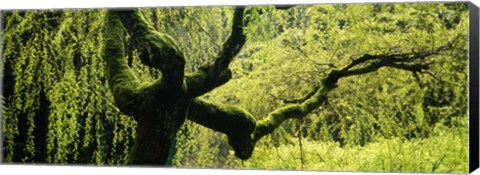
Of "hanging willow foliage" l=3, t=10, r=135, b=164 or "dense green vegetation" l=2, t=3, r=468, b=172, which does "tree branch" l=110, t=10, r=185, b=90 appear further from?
"hanging willow foliage" l=3, t=10, r=135, b=164

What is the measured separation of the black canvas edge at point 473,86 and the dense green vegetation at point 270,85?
0.05 meters

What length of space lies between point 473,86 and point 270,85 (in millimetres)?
1562

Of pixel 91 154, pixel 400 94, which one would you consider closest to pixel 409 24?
pixel 400 94

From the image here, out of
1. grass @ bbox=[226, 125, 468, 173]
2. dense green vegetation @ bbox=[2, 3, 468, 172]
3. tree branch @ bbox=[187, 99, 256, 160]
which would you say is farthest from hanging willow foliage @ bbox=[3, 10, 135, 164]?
grass @ bbox=[226, 125, 468, 173]

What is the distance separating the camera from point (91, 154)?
766 centimetres

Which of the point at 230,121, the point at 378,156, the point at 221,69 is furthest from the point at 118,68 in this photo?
the point at 378,156

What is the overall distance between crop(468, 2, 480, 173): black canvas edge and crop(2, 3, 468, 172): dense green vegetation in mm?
49

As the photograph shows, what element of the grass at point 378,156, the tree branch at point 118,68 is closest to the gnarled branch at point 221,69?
the tree branch at point 118,68

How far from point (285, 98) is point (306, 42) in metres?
0.47

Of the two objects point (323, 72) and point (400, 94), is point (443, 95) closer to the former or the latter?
point (400, 94)

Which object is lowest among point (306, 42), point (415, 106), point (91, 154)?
point (91, 154)

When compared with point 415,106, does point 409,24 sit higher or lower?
higher

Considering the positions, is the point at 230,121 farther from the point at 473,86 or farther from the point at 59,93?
the point at 473,86

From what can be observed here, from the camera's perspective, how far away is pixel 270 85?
23.6 feet
